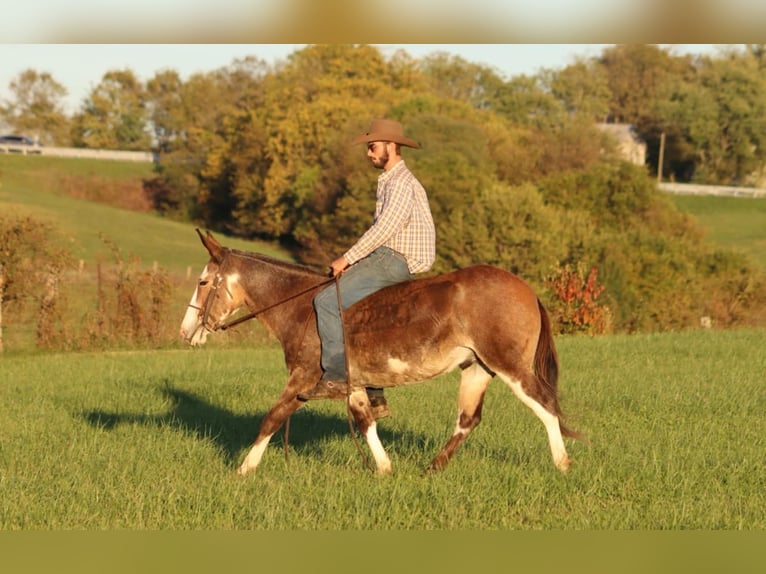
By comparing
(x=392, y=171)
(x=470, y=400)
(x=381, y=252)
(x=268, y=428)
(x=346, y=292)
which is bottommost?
(x=268, y=428)

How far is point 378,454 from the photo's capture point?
9141mm

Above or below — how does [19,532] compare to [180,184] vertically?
above

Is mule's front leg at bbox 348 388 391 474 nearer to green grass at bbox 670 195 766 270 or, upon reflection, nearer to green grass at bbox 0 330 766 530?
green grass at bbox 0 330 766 530

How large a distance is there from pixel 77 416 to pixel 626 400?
6.86 metres

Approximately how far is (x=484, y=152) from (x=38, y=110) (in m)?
50.1

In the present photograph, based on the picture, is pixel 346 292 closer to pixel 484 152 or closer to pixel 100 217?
pixel 484 152

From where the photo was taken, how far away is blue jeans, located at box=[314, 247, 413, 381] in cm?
909

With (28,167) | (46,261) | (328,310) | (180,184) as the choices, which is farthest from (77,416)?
(28,167)

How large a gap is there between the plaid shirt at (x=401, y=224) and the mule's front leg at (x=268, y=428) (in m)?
1.32

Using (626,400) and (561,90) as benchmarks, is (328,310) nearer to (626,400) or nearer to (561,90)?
(626,400)

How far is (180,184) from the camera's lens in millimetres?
93375

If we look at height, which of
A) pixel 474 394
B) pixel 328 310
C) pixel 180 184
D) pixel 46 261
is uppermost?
pixel 328 310

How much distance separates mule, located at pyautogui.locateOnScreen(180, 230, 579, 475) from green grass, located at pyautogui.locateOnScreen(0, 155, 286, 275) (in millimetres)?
58219

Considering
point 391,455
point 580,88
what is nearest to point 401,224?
point 391,455
